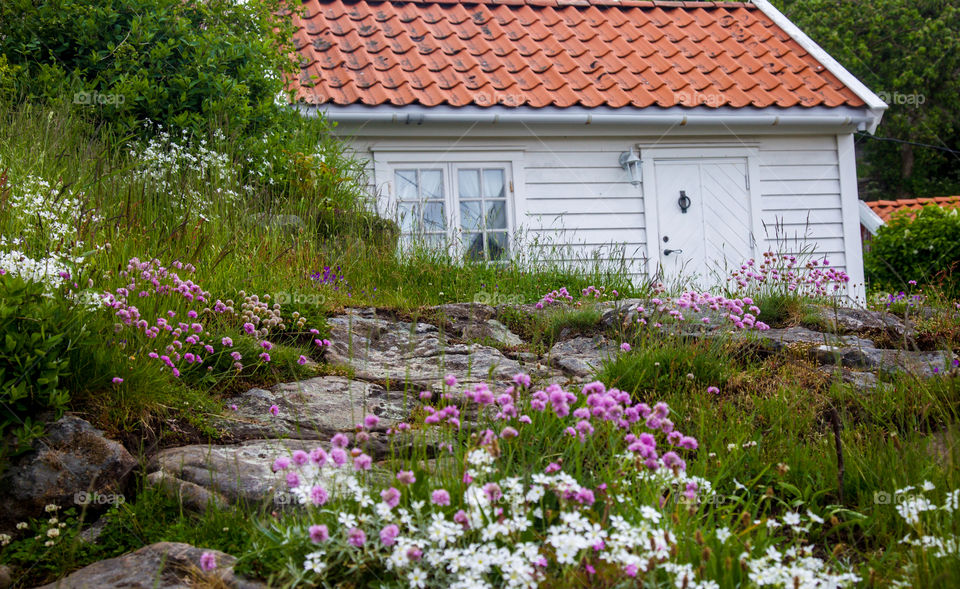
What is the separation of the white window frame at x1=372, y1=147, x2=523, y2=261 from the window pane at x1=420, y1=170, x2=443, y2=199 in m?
0.06

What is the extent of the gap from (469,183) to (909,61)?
21.0 m

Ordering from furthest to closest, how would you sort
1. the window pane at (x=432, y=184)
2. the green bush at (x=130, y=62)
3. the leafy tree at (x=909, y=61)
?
the leafy tree at (x=909, y=61), the window pane at (x=432, y=184), the green bush at (x=130, y=62)

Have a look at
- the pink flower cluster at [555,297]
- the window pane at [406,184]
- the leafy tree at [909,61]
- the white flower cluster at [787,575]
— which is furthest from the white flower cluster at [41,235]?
→ the leafy tree at [909,61]

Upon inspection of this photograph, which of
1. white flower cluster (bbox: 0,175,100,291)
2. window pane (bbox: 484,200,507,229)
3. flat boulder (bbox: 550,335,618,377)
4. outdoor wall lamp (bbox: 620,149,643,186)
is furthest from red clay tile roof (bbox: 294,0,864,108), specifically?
flat boulder (bbox: 550,335,618,377)

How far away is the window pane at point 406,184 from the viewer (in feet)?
29.1

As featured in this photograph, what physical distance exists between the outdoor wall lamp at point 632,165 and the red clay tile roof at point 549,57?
2.06 feet

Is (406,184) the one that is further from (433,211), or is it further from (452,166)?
(452,166)

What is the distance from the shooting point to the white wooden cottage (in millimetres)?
8703

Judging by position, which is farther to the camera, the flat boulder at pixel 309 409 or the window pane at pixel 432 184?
the window pane at pixel 432 184

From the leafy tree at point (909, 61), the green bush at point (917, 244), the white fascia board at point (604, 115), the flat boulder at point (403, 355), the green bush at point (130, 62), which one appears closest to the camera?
the flat boulder at point (403, 355)

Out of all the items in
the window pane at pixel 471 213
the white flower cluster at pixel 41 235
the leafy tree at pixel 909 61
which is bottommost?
the white flower cluster at pixel 41 235

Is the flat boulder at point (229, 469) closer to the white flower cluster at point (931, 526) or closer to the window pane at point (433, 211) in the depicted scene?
the white flower cluster at point (931, 526)

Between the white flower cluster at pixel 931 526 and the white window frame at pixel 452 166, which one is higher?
the white window frame at pixel 452 166

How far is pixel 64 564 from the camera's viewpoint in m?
2.43
